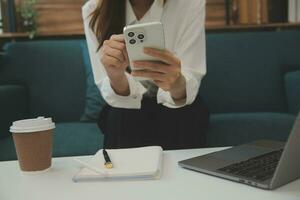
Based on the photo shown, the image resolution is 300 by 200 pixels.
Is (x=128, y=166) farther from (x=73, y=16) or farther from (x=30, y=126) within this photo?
(x=73, y=16)

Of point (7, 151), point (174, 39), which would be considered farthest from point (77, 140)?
point (174, 39)

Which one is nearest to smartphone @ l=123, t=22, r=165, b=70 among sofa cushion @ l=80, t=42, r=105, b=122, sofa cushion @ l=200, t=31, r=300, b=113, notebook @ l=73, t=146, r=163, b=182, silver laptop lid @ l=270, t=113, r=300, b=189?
notebook @ l=73, t=146, r=163, b=182

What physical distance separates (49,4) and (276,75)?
3.89ft

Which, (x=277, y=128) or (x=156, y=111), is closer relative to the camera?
(x=156, y=111)

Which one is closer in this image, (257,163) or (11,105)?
(257,163)

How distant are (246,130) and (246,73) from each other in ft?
1.50

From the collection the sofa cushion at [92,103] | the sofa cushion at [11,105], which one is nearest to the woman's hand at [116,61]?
the sofa cushion at [92,103]

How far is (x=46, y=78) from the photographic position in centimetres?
193

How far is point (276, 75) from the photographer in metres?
1.95

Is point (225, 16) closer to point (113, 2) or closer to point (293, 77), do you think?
point (293, 77)

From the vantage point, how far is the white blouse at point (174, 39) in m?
1.21

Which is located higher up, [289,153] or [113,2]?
[113,2]

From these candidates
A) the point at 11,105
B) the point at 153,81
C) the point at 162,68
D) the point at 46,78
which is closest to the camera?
the point at 162,68

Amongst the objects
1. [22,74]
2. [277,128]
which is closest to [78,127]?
[22,74]
